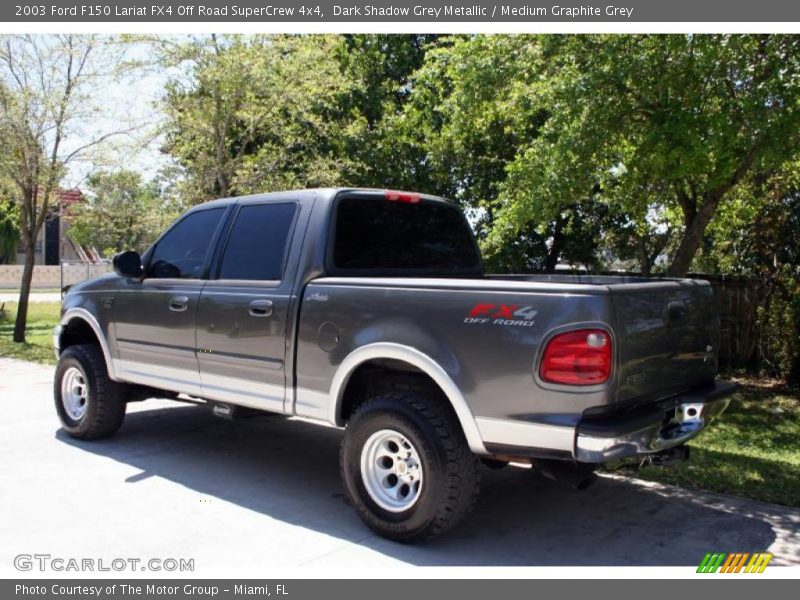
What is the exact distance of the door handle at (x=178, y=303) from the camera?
18.7 ft

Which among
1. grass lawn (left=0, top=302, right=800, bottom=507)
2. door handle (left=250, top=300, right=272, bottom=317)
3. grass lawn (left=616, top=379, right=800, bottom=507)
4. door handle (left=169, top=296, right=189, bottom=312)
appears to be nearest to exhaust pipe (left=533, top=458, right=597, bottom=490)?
grass lawn (left=0, top=302, right=800, bottom=507)

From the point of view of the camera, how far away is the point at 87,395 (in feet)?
21.5

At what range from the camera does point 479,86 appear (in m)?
8.52

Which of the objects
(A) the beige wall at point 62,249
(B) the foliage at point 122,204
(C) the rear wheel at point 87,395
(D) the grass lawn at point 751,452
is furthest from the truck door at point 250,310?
(A) the beige wall at point 62,249

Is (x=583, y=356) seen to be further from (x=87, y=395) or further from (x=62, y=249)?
(x=62, y=249)

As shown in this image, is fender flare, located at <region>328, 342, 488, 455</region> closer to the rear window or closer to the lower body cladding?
the lower body cladding

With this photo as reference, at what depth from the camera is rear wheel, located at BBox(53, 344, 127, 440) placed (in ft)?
21.3

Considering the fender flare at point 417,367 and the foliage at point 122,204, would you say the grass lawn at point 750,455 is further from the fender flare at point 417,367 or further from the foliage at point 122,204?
the foliage at point 122,204

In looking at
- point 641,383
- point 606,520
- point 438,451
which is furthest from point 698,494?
point 438,451

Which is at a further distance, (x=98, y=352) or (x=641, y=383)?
(x=98, y=352)

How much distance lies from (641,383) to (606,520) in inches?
51.3

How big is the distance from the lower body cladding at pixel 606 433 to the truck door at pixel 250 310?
65.4 inches

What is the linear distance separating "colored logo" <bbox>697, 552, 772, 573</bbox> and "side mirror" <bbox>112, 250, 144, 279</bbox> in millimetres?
4639

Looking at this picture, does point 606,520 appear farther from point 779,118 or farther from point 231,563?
point 779,118
